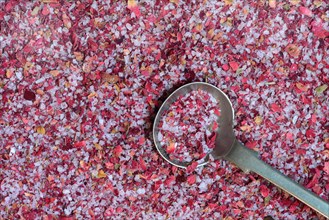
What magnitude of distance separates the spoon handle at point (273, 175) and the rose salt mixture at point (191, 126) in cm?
7

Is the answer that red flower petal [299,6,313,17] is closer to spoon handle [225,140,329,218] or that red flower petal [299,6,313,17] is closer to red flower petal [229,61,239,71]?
red flower petal [229,61,239,71]

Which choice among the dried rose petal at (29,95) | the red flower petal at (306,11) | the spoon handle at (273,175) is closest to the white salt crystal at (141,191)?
the spoon handle at (273,175)

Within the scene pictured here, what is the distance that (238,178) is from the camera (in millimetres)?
1324

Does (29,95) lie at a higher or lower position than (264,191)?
higher

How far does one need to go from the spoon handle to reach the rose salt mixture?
0.07 metres

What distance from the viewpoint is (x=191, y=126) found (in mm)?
1305

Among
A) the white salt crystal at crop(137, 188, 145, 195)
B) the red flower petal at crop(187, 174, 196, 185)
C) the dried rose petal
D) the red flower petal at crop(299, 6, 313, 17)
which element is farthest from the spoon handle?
the dried rose petal

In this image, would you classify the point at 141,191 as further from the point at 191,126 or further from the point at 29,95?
the point at 29,95

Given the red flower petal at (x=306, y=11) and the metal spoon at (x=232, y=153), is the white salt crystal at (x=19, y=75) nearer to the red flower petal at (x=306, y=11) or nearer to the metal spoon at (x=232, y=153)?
the metal spoon at (x=232, y=153)

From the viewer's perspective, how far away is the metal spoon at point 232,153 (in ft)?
4.06

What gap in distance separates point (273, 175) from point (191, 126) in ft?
0.74

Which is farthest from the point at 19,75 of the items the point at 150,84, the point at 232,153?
the point at 232,153

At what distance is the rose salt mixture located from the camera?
1304mm

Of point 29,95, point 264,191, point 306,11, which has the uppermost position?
point 306,11
